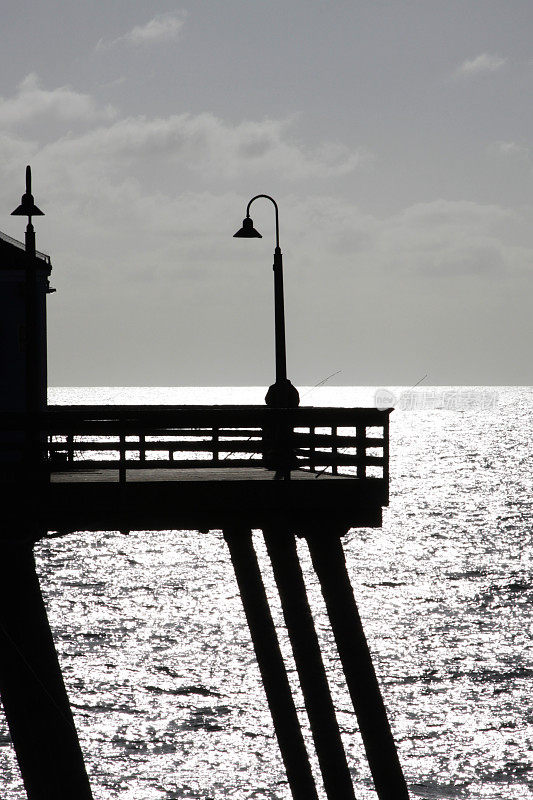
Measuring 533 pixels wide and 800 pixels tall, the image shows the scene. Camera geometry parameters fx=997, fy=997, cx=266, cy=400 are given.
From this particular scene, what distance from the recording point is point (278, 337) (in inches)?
727

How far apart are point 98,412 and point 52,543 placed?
245 feet

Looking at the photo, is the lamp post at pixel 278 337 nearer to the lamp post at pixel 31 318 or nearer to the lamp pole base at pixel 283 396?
the lamp pole base at pixel 283 396

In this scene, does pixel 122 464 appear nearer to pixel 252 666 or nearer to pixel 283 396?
pixel 283 396

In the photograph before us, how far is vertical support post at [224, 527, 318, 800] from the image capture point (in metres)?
16.8

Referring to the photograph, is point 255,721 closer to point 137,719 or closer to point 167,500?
point 137,719

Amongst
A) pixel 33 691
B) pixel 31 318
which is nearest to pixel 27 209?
pixel 31 318

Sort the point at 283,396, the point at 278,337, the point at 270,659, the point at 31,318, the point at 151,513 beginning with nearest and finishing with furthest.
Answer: the point at 151,513 < the point at 31,318 < the point at 283,396 < the point at 270,659 < the point at 278,337

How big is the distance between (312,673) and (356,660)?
255cm

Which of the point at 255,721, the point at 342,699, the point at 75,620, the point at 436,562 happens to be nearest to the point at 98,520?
the point at 255,721

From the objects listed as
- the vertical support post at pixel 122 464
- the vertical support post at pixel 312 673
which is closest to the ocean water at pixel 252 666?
the vertical support post at pixel 312 673

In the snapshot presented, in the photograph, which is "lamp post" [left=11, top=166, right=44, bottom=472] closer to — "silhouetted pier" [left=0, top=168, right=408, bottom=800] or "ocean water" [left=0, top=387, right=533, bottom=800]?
"silhouetted pier" [left=0, top=168, right=408, bottom=800]

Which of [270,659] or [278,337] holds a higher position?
[278,337]

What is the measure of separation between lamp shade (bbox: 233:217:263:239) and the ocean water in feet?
14.1

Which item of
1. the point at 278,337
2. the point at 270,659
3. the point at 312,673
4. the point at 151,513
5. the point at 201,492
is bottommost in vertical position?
the point at 270,659
